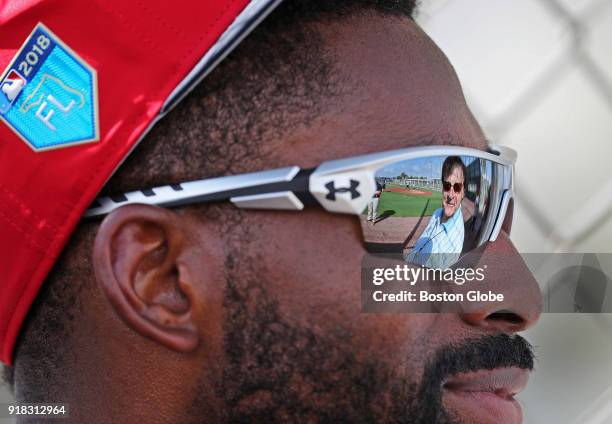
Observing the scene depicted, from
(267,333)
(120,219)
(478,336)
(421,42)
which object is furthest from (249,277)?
(421,42)

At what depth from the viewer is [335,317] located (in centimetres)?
147

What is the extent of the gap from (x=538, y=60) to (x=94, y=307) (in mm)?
1631

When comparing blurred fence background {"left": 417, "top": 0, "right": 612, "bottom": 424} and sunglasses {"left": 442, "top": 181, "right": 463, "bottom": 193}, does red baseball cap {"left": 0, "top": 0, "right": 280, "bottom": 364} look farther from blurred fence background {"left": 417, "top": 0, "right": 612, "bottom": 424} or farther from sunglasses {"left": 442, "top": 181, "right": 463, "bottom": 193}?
blurred fence background {"left": 417, "top": 0, "right": 612, "bottom": 424}

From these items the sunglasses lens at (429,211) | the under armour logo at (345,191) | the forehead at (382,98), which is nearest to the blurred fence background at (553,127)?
the forehead at (382,98)

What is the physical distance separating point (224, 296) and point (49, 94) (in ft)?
1.49

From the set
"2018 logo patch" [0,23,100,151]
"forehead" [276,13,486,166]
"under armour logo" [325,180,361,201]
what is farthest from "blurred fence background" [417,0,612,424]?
"2018 logo patch" [0,23,100,151]

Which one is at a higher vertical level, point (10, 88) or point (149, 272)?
point (10, 88)

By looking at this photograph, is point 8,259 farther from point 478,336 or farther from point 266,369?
point 478,336

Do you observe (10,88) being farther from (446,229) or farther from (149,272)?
(446,229)

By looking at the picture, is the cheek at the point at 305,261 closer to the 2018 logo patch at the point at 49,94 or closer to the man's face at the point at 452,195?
the man's face at the point at 452,195

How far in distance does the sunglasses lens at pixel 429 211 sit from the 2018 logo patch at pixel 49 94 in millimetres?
490

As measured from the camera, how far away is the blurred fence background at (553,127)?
2.53 meters

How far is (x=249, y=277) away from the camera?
4.77ft

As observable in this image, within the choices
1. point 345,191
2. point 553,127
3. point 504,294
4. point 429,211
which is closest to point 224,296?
point 345,191
